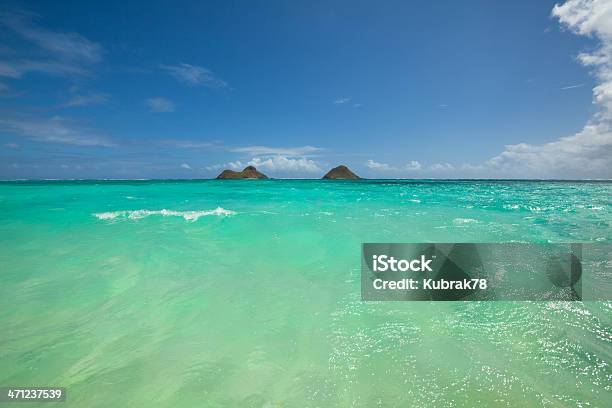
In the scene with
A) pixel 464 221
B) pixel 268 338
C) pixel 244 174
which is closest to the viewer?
pixel 268 338

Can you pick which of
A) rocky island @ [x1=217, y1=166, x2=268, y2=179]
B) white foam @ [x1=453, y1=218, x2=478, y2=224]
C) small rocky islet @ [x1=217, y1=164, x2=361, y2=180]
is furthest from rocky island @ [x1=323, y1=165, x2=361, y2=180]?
white foam @ [x1=453, y1=218, x2=478, y2=224]

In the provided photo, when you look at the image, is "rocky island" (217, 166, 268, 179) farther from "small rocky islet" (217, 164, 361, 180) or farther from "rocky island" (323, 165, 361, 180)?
"rocky island" (323, 165, 361, 180)

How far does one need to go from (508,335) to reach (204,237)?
9.41 meters

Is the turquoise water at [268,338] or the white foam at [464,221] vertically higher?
the white foam at [464,221]

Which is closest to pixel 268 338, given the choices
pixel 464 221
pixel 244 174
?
pixel 464 221

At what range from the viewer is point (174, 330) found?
4.54 metres

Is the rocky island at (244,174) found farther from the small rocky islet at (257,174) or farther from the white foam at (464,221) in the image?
the white foam at (464,221)

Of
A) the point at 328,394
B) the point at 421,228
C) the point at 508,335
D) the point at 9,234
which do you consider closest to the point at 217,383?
the point at 328,394

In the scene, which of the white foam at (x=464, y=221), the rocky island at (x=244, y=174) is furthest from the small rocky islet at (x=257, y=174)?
the white foam at (x=464, y=221)

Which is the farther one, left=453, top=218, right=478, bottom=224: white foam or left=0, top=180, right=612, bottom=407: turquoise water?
left=453, top=218, right=478, bottom=224: white foam

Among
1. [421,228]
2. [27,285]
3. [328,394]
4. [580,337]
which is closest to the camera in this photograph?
[328,394]

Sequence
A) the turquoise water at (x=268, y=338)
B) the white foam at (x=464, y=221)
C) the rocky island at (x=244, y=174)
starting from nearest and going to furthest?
the turquoise water at (x=268, y=338), the white foam at (x=464, y=221), the rocky island at (x=244, y=174)

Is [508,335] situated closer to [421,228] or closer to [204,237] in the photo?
[421,228]

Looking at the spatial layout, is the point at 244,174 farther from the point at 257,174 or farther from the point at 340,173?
the point at 340,173
